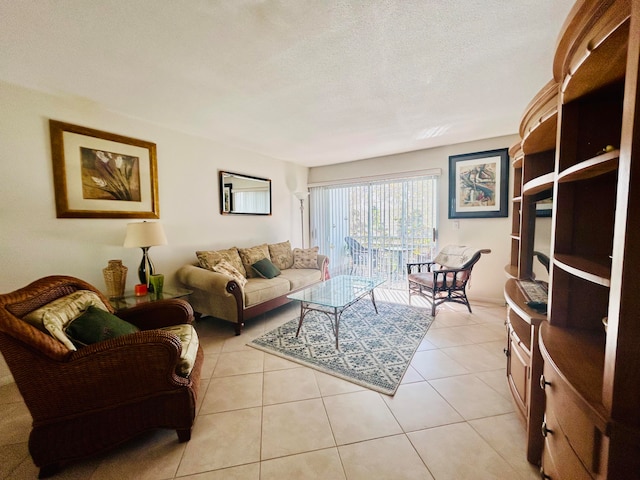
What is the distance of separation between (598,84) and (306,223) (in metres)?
4.60

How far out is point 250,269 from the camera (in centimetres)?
366

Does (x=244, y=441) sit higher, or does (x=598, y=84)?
(x=598, y=84)

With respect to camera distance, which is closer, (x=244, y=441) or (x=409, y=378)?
(x=244, y=441)

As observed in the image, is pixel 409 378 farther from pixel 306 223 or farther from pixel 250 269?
pixel 306 223

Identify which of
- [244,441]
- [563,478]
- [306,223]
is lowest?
[244,441]

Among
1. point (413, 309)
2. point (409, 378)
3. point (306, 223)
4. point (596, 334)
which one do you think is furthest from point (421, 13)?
point (306, 223)

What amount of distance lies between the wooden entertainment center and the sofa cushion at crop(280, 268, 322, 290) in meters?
2.60

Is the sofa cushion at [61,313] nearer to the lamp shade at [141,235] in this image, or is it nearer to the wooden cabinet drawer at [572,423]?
the lamp shade at [141,235]

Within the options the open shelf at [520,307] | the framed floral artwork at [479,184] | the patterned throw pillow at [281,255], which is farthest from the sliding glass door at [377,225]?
the open shelf at [520,307]

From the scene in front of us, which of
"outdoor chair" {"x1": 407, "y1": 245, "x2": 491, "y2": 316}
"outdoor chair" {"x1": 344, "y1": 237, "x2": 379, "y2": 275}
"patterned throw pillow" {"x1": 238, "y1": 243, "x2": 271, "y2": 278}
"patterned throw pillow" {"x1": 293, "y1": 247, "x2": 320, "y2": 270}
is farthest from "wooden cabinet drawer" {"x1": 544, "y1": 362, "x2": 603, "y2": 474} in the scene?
"outdoor chair" {"x1": 344, "y1": 237, "x2": 379, "y2": 275}

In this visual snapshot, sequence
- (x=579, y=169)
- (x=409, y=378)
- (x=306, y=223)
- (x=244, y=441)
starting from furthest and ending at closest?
Answer: 1. (x=306, y=223)
2. (x=409, y=378)
3. (x=244, y=441)
4. (x=579, y=169)

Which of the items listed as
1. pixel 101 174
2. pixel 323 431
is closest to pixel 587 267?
pixel 323 431

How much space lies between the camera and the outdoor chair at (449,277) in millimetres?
3188

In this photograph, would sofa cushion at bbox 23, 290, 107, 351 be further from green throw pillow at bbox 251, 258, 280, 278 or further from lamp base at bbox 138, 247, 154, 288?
green throw pillow at bbox 251, 258, 280, 278
